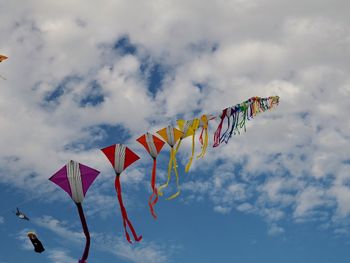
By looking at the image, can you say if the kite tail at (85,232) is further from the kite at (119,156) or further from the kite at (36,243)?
the kite at (36,243)

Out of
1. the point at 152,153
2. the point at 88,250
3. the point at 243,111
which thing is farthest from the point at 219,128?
the point at 88,250

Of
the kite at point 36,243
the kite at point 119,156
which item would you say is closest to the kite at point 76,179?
the kite at point 119,156

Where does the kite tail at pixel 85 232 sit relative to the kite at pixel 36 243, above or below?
below

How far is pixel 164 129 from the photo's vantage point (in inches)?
820

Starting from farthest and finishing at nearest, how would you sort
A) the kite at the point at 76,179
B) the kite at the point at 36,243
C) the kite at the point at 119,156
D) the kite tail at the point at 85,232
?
the kite at the point at 36,243 < the kite at the point at 119,156 < the kite at the point at 76,179 < the kite tail at the point at 85,232

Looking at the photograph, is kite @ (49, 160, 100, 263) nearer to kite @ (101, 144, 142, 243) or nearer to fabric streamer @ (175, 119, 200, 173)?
kite @ (101, 144, 142, 243)

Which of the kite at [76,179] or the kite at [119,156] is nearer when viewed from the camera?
the kite at [76,179]

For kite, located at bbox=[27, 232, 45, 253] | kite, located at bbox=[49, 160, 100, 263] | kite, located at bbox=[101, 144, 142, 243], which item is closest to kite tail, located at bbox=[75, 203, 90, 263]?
kite, located at bbox=[49, 160, 100, 263]

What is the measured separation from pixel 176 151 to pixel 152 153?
5.83 ft

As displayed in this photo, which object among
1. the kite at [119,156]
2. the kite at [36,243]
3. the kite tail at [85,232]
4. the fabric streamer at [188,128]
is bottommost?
the kite tail at [85,232]

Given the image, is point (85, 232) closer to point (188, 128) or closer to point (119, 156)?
point (119, 156)

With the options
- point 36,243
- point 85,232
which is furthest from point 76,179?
point 36,243

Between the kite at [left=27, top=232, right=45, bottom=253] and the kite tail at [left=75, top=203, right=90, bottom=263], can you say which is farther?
the kite at [left=27, top=232, right=45, bottom=253]

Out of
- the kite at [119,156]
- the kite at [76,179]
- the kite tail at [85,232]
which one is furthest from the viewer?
the kite at [119,156]
